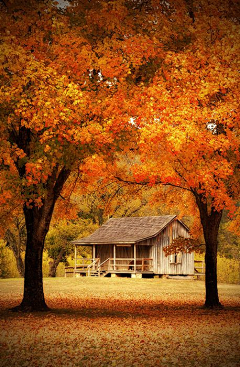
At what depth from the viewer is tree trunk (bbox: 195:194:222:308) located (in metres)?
18.3

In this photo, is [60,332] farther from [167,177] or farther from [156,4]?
[156,4]

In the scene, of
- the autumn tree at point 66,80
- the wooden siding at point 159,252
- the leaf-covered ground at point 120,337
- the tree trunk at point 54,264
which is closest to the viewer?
the leaf-covered ground at point 120,337

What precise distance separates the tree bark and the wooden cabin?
2513 centimetres

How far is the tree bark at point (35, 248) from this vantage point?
16.3 m

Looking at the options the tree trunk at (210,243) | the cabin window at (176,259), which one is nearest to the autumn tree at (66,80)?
the tree trunk at (210,243)

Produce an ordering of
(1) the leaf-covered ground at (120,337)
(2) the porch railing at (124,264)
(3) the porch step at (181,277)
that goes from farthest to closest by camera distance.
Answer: (3) the porch step at (181,277), (2) the porch railing at (124,264), (1) the leaf-covered ground at (120,337)

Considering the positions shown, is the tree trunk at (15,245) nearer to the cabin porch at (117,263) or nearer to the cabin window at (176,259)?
the cabin porch at (117,263)

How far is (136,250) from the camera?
147ft

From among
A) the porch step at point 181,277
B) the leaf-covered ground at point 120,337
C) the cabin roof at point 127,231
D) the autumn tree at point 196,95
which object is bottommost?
the porch step at point 181,277

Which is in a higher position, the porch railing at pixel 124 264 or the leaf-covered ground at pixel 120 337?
the porch railing at pixel 124 264

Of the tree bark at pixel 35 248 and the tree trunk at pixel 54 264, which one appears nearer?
the tree bark at pixel 35 248

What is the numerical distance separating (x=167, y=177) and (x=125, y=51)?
4237mm

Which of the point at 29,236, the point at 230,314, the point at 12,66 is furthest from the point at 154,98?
the point at 230,314

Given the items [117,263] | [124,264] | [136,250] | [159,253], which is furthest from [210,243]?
[117,263]
